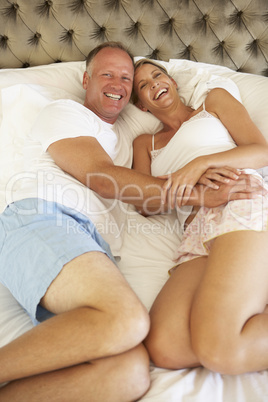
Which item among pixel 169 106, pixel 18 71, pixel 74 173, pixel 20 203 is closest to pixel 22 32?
pixel 18 71

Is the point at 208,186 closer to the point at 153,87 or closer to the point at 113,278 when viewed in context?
the point at 113,278

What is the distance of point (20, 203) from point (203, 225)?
1.83 ft

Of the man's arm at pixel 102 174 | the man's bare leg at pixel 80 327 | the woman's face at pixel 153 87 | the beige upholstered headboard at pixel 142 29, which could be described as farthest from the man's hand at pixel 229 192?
the beige upholstered headboard at pixel 142 29

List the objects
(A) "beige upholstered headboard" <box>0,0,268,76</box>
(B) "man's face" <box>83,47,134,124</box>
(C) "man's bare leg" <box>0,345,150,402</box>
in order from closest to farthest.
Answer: (C) "man's bare leg" <box>0,345,150,402</box>
(B) "man's face" <box>83,47,134,124</box>
(A) "beige upholstered headboard" <box>0,0,268,76</box>

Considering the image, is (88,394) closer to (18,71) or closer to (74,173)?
(74,173)

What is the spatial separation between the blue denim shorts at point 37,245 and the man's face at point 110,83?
1.86 feet

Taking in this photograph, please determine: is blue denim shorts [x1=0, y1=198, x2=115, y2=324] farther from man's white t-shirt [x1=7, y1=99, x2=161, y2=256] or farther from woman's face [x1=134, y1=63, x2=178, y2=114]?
woman's face [x1=134, y1=63, x2=178, y2=114]

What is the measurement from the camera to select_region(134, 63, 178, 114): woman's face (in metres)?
1.52

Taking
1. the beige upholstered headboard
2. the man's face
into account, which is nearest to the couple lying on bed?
the man's face

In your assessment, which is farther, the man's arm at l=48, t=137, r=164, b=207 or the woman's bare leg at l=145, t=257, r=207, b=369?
the man's arm at l=48, t=137, r=164, b=207

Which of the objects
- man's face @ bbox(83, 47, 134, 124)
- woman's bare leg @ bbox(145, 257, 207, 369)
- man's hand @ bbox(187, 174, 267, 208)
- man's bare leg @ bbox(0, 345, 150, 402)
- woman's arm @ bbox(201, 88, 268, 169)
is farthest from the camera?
man's face @ bbox(83, 47, 134, 124)

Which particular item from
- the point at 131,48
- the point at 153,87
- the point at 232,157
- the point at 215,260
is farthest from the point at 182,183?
the point at 131,48

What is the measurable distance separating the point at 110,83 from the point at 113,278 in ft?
2.96

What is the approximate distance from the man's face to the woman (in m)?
0.26
